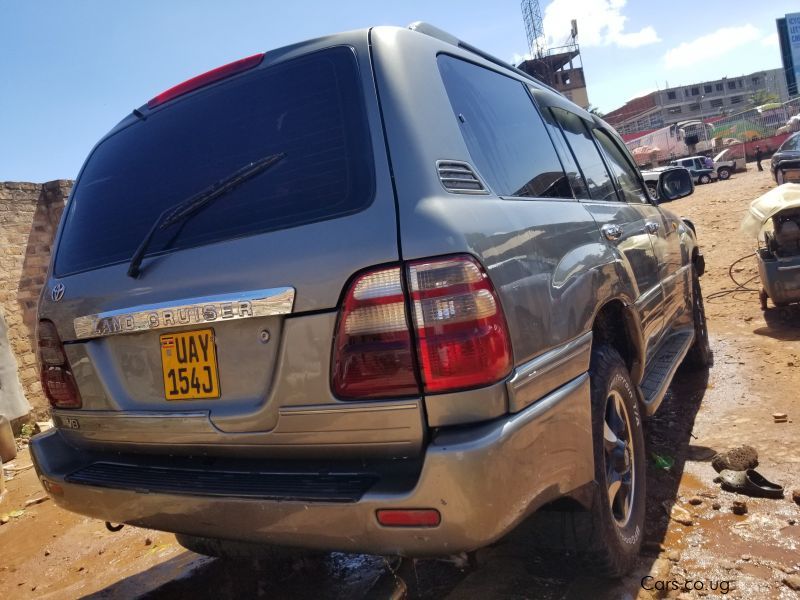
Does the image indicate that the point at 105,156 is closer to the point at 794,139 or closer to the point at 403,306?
the point at 403,306

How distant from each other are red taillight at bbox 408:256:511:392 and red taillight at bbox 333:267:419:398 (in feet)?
0.13

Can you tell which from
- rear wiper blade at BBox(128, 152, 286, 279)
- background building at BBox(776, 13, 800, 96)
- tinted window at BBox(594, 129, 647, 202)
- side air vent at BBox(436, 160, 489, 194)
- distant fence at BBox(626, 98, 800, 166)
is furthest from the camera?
background building at BBox(776, 13, 800, 96)

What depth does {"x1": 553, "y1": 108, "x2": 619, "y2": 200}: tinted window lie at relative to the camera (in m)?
2.81

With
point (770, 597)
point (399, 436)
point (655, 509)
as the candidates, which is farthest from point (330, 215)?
point (655, 509)

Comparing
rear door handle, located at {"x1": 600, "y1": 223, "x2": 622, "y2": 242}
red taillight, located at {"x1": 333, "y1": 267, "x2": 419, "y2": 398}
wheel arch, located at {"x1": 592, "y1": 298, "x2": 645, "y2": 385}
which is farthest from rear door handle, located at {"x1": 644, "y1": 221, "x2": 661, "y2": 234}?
red taillight, located at {"x1": 333, "y1": 267, "x2": 419, "y2": 398}

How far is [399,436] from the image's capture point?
4.91 feet

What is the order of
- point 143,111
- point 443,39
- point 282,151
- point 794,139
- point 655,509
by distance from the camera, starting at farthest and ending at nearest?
point 794,139 < point 655,509 < point 143,111 < point 443,39 < point 282,151

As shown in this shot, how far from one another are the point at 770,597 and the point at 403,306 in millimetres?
1727

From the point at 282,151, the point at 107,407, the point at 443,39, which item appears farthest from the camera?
the point at 443,39

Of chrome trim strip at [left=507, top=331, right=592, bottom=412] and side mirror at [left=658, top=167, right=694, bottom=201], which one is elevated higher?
side mirror at [left=658, top=167, right=694, bottom=201]

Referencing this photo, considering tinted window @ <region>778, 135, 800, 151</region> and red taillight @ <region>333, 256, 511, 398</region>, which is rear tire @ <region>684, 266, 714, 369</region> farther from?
tinted window @ <region>778, 135, 800, 151</region>

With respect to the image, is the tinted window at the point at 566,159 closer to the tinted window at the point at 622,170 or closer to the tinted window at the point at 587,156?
the tinted window at the point at 587,156

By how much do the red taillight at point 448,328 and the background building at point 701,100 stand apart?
240 feet

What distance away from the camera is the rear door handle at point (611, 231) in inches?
95.6
